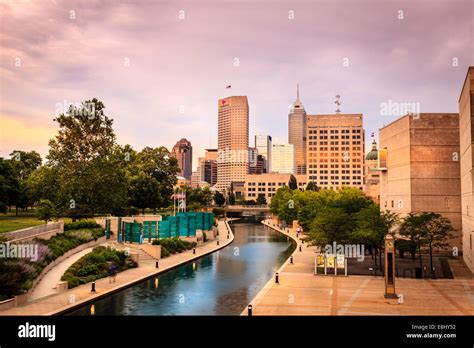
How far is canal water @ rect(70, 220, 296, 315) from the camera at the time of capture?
22.7 metres

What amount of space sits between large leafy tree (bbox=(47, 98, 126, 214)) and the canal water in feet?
42.0

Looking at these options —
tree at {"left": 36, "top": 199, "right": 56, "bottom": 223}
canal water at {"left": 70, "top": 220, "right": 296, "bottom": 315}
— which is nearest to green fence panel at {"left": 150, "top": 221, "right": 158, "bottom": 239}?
canal water at {"left": 70, "top": 220, "right": 296, "bottom": 315}

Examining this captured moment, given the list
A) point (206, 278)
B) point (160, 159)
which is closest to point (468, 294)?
point (206, 278)

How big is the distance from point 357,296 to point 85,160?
32.4 metres

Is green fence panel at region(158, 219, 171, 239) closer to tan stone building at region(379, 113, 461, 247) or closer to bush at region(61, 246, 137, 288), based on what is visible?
bush at region(61, 246, 137, 288)

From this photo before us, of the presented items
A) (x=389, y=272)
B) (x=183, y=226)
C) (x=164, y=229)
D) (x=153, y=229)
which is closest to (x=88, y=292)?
(x=389, y=272)

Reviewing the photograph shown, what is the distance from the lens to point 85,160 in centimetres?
4625

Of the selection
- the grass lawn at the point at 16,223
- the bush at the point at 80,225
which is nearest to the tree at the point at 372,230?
the bush at the point at 80,225

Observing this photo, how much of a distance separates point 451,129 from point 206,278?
31.6m

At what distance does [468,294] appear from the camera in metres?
25.4

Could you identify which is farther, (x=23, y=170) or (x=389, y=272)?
(x=23, y=170)

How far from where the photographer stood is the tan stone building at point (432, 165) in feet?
153

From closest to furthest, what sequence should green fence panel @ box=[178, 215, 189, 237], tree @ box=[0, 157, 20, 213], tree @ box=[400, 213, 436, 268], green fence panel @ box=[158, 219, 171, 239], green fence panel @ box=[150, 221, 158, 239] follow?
tree @ box=[400, 213, 436, 268], green fence panel @ box=[150, 221, 158, 239], green fence panel @ box=[158, 219, 171, 239], green fence panel @ box=[178, 215, 189, 237], tree @ box=[0, 157, 20, 213]

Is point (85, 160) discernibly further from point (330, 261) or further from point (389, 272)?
point (389, 272)
